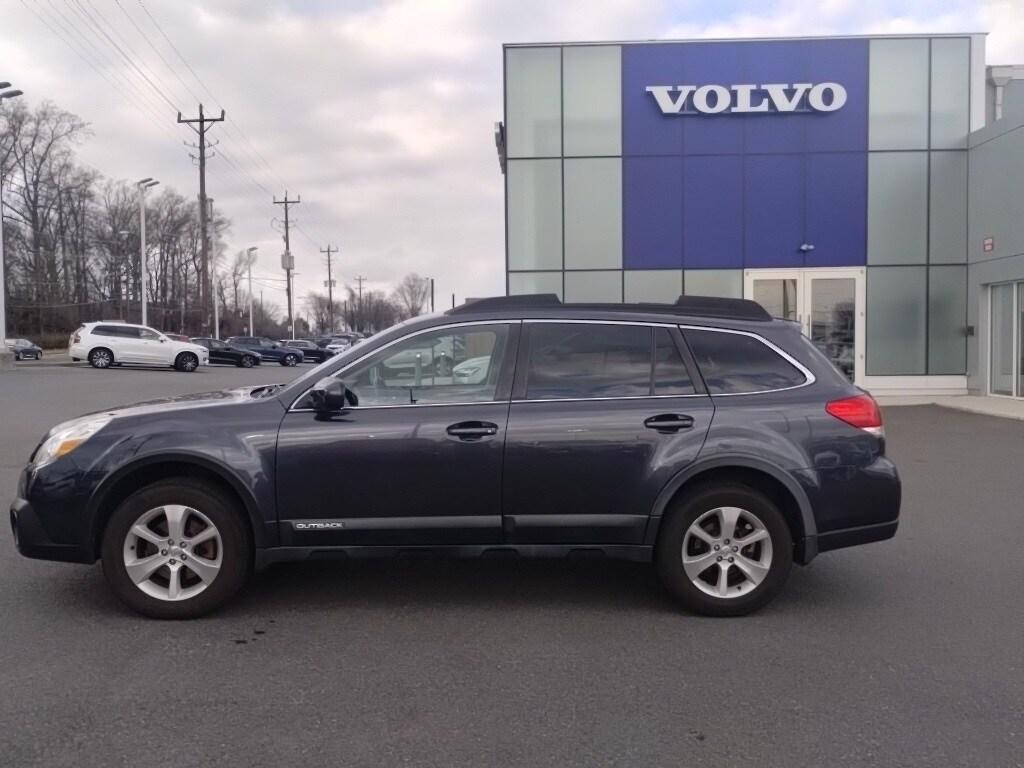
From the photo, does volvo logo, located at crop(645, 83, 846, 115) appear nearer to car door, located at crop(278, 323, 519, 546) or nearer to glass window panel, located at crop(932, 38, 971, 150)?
glass window panel, located at crop(932, 38, 971, 150)

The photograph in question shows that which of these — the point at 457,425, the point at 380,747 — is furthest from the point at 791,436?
the point at 380,747

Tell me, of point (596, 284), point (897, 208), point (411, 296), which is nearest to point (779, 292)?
point (897, 208)

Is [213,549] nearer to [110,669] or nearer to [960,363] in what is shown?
[110,669]

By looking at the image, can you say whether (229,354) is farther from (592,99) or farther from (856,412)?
(856,412)

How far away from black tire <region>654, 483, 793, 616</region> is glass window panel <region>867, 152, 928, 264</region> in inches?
644

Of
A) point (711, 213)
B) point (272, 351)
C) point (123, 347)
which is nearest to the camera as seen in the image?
point (711, 213)

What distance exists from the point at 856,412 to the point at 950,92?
17.3m

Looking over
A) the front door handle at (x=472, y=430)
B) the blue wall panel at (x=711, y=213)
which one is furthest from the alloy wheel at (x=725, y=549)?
the blue wall panel at (x=711, y=213)

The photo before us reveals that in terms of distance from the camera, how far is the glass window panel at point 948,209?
19422 millimetres

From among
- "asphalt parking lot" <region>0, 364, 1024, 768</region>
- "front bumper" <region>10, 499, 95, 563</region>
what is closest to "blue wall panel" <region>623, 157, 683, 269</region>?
"asphalt parking lot" <region>0, 364, 1024, 768</region>

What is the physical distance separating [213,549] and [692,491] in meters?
2.60

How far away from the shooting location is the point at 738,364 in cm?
509

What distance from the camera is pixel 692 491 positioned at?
4.92m

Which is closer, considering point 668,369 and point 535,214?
point 668,369
